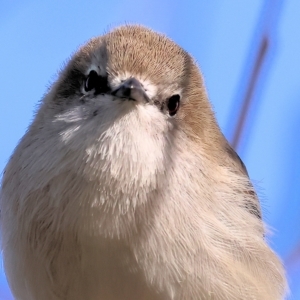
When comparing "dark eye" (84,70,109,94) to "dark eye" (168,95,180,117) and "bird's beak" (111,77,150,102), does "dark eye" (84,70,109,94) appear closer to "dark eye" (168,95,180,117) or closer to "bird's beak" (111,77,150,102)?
"bird's beak" (111,77,150,102)

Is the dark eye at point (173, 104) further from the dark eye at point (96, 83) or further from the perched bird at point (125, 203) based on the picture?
the dark eye at point (96, 83)

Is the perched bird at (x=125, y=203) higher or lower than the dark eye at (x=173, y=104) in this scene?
lower

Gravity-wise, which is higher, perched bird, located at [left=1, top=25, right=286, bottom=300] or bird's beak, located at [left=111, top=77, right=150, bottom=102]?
bird's beak, located at [left=111, top=77, right=150, bottom=102]

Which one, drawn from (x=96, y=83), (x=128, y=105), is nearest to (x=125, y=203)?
(x=128, y=105)

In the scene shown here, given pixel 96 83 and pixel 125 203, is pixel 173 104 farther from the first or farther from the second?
pixel 125 203

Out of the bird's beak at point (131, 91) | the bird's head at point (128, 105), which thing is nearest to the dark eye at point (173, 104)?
the bird's head at point (128, 105)

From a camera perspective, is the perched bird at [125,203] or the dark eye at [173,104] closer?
the perched bird at [125,203]

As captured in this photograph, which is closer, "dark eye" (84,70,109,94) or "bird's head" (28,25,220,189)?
"bird's head" (28,25,220,189)

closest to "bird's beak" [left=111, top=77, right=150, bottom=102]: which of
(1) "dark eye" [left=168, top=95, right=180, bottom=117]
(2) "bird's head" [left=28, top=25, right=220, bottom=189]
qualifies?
(2) "bird's head" [left=28, top=25, right=220, bottom=189]
